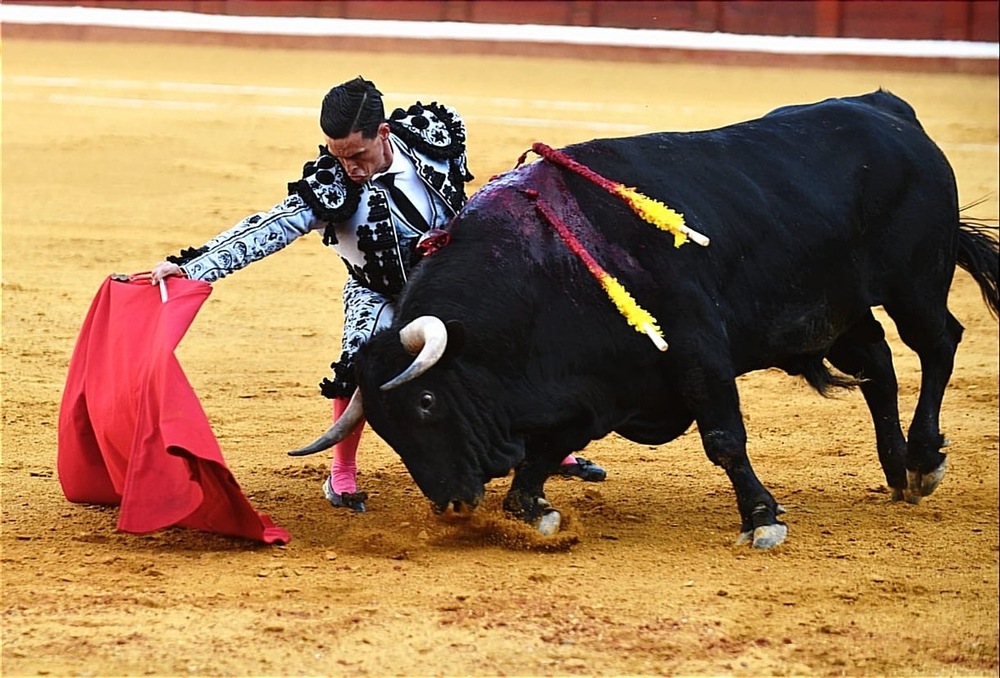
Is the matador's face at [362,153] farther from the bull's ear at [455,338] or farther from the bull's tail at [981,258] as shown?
the bull's tail at [981,258]

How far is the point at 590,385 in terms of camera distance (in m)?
3.60

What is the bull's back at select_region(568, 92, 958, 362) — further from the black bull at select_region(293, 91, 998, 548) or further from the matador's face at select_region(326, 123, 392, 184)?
the matador's face at select_region(326, 123, 392, 184)

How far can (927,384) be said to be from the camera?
422 cm

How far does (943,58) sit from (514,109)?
4.50m

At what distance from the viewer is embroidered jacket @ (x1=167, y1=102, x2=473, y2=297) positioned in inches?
147

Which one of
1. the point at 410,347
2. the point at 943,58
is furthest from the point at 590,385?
the point at 943,58

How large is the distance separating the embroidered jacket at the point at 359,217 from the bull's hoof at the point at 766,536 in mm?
1041

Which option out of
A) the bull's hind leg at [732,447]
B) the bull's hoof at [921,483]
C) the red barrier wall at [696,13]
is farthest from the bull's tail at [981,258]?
the red barrier wall at [696,13]

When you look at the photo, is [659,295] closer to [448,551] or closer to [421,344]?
[421,344]

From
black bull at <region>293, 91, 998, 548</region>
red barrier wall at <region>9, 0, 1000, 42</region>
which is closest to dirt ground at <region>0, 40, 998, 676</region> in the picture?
black bull at <region>293, 91, 998, 548</region>

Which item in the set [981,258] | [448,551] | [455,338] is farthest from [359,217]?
[981,258]

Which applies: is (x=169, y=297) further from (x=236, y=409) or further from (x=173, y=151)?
(x=173, y=151)

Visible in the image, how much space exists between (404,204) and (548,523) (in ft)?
2.77

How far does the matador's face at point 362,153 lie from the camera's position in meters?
3.61
